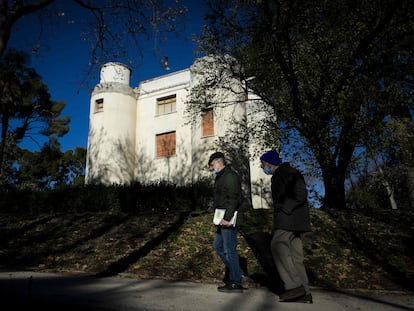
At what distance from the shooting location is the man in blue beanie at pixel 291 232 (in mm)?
3688

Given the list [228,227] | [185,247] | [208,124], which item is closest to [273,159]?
[228,227]

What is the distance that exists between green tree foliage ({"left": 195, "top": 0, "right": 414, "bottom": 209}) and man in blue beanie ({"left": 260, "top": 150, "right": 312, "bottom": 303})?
656 centimetres

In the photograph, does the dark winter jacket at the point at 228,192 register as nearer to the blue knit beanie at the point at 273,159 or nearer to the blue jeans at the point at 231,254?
the blue jeans at the point at 231,254

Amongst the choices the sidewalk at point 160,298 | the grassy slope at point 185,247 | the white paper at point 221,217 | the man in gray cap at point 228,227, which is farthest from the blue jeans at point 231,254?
the grassy slope at point 185,247

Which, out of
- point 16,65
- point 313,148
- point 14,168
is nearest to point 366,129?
point 313,148

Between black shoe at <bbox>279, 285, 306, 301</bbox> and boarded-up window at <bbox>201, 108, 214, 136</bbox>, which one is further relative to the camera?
boarded-up window at <bbox>201, 108, 214, 136</bbox>

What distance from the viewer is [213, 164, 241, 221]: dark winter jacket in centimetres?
439

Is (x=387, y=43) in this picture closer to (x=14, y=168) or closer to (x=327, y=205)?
(x=327, y=205)

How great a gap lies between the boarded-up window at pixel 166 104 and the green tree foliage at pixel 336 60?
11.3 meters

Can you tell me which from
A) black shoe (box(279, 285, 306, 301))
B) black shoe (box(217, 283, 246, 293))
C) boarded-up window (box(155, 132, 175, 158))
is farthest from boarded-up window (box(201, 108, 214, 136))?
black shoe (box(279, 285, 306, 301))

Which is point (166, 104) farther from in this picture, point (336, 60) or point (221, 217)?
point (221, 217)

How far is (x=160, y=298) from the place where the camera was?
381 cm

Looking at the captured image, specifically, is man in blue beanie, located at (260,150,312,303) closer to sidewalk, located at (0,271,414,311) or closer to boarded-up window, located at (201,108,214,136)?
sidewalk, located at (0,271,414,311)

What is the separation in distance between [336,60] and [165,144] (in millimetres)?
14069
